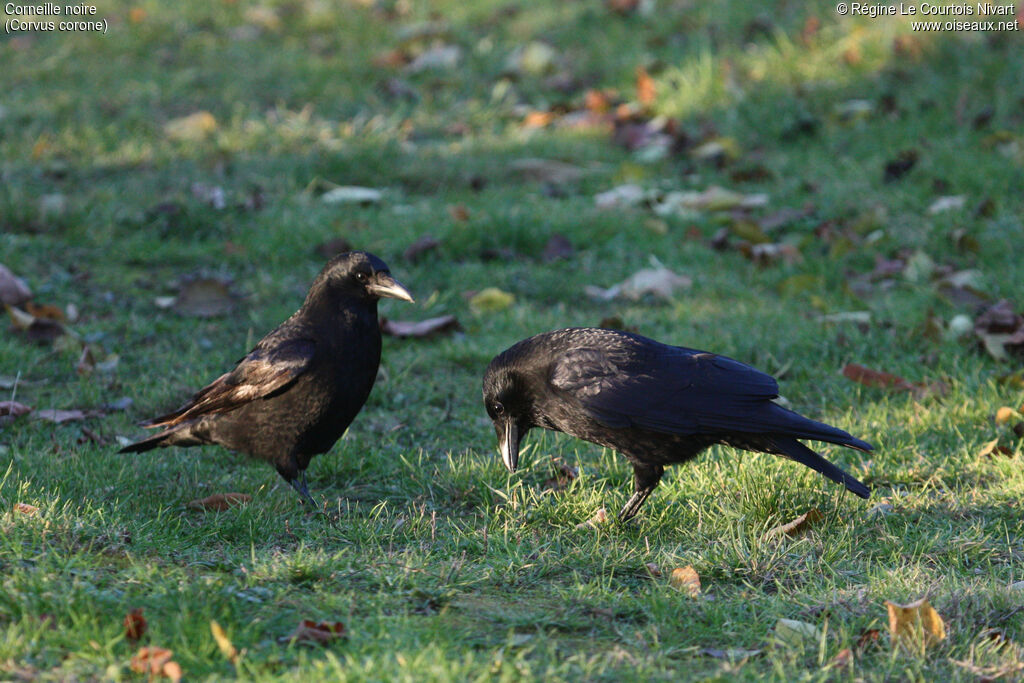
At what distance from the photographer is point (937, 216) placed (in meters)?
6.77

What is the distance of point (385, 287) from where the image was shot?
13.3 feet

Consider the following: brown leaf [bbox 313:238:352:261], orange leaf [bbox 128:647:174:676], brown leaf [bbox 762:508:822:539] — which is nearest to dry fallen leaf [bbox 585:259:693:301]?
brown leaf [bbox 313:238:352:261]

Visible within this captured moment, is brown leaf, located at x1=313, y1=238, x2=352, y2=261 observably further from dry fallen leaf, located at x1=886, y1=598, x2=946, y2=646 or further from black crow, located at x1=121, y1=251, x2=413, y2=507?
dry fallen leaf, located at x1=886, y1=598, x2=946, y2=646

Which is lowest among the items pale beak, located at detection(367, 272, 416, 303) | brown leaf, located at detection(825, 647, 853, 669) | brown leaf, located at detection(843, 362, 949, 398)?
brown leaf, located at detection(843, 362, 949, 398)

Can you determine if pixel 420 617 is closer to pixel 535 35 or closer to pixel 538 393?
pixel 538 393

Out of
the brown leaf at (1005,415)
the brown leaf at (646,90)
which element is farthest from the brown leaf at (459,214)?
the brown leaf at (1005,415)

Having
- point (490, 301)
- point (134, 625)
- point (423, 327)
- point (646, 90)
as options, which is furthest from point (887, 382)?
point (646, 90)

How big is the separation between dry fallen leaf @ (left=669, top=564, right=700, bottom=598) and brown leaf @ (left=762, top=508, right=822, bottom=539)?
42 centimetres

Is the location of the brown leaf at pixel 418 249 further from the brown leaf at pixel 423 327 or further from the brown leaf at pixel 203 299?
the brown leaf at pixel 203 299

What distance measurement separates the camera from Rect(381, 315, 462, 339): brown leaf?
557cm

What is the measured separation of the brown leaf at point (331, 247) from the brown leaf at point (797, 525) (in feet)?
11.3

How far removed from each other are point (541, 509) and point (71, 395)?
90.6 inches

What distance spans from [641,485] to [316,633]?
4.83 ft

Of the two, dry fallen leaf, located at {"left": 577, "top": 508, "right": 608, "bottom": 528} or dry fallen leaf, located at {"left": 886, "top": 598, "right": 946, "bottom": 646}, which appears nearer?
dry fallen leaf, located at {"left": 886, "top": 598, "right": 946, "bottom": 646}
